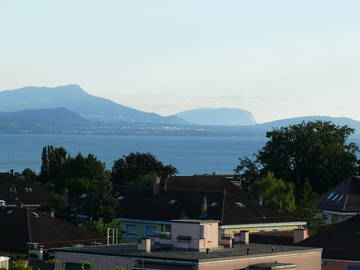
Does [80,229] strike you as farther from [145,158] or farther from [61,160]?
[61,160]

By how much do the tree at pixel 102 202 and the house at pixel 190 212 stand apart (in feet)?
9.94

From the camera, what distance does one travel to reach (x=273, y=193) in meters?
84.4

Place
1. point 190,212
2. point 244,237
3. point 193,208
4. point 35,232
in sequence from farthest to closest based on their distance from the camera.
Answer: point 193,208 < point 190,212 < point 35,232 < point 244,237

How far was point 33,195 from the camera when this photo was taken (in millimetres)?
87000

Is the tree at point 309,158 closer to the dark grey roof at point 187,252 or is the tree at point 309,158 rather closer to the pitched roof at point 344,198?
the pitched roof at point 344,198

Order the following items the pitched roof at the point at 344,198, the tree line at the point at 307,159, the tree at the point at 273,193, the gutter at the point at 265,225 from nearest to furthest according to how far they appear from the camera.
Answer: the gutter at the point at 265,225 < the tree at the point at 273,193 < the pitched roof at the point at 344,198 < the tree line at the point at 307,159

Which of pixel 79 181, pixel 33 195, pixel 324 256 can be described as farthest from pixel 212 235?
pixel 79 181

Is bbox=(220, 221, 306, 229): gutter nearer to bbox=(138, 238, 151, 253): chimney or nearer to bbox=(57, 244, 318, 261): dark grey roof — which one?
bbox=(57, 244, 318, 261): dark grey roof

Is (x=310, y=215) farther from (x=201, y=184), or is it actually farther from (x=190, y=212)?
(x=201, y=184)

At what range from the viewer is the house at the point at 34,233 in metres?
50.8

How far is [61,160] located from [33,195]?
32.7m

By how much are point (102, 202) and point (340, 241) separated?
22.7 metres

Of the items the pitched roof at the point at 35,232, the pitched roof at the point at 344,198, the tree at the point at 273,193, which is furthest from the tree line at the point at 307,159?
the pitched roof at the point at 35,232

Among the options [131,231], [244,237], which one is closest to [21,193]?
[131,231]
